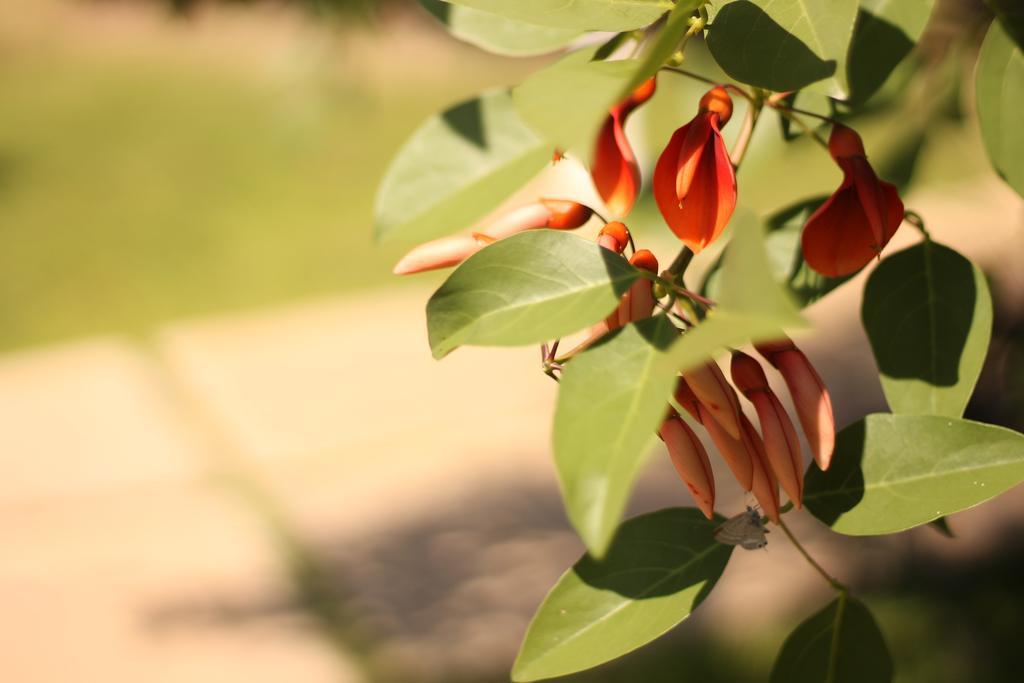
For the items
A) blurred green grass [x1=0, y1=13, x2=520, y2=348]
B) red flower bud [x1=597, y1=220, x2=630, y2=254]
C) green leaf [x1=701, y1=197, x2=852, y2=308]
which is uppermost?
blurred green grass [x1=0, y1=13, x2=520, y2=348]

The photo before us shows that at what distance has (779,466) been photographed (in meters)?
0.37

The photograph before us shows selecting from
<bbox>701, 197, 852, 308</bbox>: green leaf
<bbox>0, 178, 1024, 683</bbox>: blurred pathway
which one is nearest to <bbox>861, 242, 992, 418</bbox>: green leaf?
<bbox>701, 197, 852, 308</bbox>: green leaf

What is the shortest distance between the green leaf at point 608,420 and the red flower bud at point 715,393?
0.05 ft

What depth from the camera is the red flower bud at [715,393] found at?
0.33 m

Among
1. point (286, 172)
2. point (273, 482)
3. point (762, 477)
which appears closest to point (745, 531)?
point (762, 477)

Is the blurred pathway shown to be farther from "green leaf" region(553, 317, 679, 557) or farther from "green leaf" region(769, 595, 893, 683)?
"green leaf" region(553, 317, 679, 557)

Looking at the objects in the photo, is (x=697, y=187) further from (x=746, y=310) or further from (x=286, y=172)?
(x=286, y=172)

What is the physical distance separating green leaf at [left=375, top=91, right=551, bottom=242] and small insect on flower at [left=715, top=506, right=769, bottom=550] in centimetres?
18

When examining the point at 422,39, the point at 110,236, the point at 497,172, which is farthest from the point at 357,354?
the point at 422,39

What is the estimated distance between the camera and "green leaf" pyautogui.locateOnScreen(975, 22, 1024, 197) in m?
0.42

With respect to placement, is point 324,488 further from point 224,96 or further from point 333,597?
point 224,96

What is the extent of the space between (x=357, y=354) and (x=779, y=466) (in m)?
2.64

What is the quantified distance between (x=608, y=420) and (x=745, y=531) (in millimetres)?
141

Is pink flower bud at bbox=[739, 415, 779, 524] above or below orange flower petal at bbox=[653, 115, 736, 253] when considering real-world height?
below
